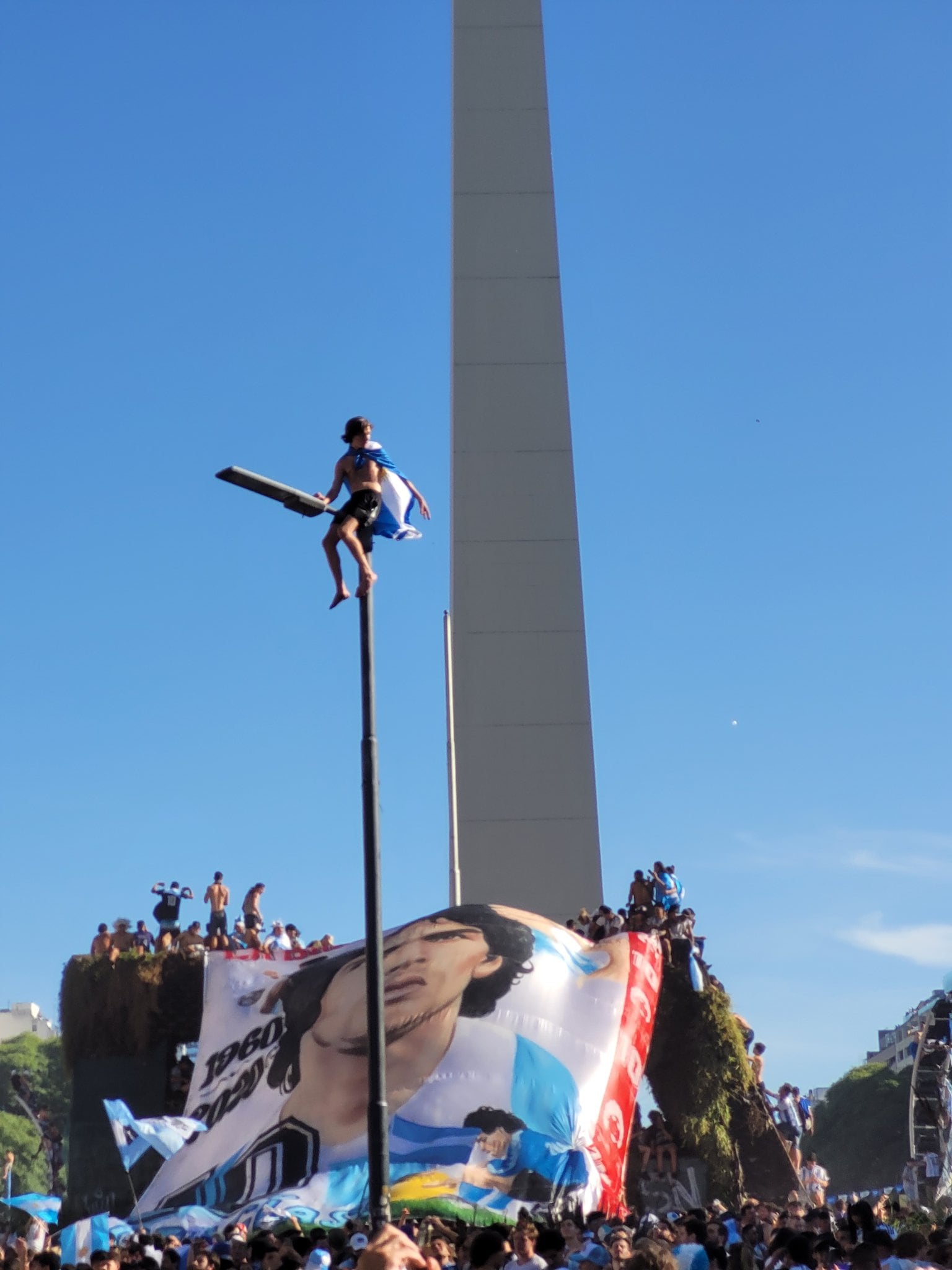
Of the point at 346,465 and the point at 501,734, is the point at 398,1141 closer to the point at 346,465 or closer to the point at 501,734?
the point at 346,465

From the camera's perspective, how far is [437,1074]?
18453 mm

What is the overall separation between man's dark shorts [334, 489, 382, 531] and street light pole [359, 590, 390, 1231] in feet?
2.18

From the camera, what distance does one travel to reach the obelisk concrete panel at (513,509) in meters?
30.8

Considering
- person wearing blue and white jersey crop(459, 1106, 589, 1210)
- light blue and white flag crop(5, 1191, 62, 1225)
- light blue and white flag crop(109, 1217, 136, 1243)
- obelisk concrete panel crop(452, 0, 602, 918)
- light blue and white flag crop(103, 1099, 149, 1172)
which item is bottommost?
light blue and white flag crop(109, 1217, 136, 1243)

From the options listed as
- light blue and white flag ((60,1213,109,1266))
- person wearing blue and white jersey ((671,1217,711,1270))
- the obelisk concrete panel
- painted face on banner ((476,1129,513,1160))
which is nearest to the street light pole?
person wearing blue and white jersey ((671,1217,711,1270))

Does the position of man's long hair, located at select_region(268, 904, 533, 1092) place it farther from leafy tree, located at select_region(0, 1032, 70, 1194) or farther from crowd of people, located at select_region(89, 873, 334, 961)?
leafy tree, located at select_region(0, 1032, 70, 1194)

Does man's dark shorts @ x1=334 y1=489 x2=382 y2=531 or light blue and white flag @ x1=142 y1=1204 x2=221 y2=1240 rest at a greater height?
man's dark shorts @ x1=334 y1=489 x2=382 y2=531

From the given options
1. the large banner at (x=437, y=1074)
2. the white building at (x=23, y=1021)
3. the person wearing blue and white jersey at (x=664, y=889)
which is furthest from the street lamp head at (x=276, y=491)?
the white building at (x=23, y=1021)

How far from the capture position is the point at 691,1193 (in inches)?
880

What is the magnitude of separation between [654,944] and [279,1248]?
35.5 ft

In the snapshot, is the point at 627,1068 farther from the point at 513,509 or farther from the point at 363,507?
the point at 513,509

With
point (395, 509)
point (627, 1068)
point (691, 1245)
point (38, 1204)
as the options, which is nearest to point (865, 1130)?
point (627, 1068)

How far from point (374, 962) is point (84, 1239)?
286 inches

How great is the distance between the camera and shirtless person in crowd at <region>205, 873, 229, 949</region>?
81.7ft
